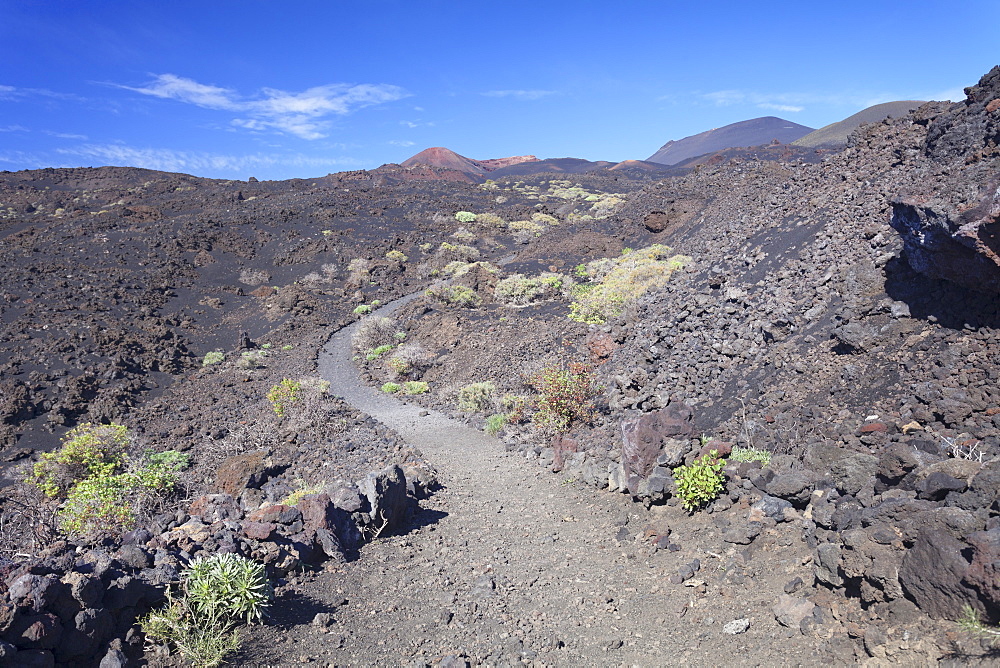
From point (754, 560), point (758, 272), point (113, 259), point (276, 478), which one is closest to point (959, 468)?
point (754, 560)

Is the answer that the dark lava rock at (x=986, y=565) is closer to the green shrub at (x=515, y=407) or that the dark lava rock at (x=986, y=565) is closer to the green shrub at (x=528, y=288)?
the green shrub at (x=515, y=407)

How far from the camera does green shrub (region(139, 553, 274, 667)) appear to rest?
3.90 meters

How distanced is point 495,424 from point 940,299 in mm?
7470

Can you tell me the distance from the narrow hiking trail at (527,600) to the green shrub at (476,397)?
477cm

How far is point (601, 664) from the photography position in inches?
168

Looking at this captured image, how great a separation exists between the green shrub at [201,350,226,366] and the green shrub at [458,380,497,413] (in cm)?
1089

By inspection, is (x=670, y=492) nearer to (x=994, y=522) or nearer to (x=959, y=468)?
(x=959, y=468)

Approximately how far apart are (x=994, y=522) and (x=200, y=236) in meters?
36.0

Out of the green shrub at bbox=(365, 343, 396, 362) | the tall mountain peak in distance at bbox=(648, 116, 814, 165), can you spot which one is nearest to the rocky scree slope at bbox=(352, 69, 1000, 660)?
the green shrub at bbox=(365, 343, 396, 362)

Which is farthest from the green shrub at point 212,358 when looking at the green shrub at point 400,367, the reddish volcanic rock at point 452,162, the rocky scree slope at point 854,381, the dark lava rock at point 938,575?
the reddish volcanic rock at point 452,162

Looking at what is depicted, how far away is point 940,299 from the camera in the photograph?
6.73 m

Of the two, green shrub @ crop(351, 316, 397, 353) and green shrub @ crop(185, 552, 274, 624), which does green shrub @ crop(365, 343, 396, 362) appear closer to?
green shrub @ crop(351, 316, 397, 353)

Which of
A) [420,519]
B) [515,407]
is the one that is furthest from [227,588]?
[515,407]

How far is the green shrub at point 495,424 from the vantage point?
1134cm
